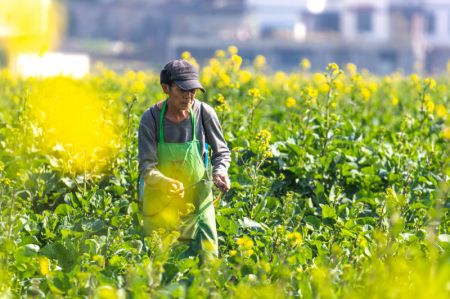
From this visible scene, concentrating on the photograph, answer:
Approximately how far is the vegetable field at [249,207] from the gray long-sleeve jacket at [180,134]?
0.41 metres

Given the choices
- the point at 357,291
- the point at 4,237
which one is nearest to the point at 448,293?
the point at 357,291

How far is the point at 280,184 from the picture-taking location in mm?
7785

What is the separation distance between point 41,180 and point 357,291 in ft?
10.9

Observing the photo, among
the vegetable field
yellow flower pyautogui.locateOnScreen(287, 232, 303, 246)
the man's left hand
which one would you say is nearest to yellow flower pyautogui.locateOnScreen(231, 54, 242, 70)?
the vegetable field

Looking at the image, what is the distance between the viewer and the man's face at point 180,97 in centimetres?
541

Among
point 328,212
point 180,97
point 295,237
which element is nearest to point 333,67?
point 328,212

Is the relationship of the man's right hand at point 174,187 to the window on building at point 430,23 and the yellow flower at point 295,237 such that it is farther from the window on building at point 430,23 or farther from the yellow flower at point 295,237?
the window on building at point 430,23

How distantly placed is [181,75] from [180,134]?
32cm

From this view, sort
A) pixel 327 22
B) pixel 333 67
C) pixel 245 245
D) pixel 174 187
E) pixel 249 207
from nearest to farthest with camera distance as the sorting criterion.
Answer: pixel 245 245 < pixel 174 187 < pixel 249 207 < pixel 333 67 < pixel 327 22

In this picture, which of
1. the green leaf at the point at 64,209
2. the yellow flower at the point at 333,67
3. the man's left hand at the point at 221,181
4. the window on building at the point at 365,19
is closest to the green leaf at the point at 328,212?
the man's left hand at the point at 221,181

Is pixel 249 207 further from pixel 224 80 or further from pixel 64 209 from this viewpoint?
pixel 224 80

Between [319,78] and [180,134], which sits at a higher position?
[180,134]

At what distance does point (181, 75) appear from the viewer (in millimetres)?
5391

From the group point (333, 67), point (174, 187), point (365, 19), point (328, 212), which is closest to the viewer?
point (174, 187)
